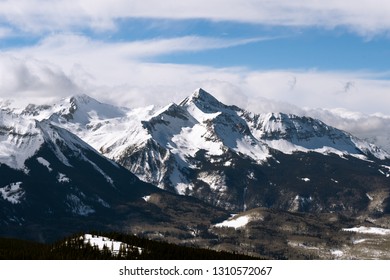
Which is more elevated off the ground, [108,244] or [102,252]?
[108,244]

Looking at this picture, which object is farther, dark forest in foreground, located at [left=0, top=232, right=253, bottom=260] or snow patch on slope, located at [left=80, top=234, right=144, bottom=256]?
snow patch on slope, located at [left=80, top=234, right=144, bottom=256]

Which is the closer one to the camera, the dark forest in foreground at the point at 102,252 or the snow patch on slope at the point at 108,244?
the dark forest in foreground at the point at 102,252

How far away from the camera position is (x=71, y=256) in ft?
516

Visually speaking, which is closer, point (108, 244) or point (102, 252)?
point (102, 252)
